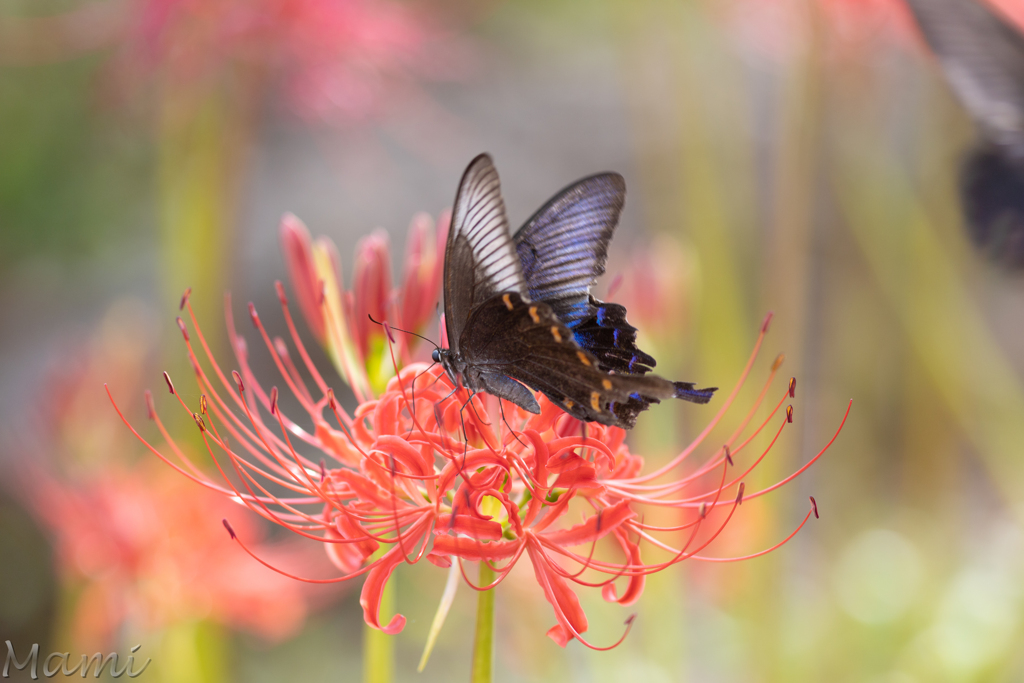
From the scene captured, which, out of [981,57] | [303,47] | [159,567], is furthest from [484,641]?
[303,47]

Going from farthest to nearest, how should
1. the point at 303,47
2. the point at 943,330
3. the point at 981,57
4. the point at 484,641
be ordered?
the point at 943,330, the point at 303,47, the point at 981,57, the point at 484,641

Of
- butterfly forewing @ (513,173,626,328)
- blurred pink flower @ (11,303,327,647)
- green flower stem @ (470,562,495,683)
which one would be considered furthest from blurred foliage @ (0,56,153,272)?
green flower stem @ (470,562,495,683)

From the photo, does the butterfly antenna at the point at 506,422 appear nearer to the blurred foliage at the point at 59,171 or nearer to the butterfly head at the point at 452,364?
the butterfly head at the point at 452,364

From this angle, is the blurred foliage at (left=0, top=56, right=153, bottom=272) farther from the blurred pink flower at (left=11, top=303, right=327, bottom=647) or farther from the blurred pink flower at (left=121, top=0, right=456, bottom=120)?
the blurred pink flower at (left=11, top=303, right=327, bottom=647)

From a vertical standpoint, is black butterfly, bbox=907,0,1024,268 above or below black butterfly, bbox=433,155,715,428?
above

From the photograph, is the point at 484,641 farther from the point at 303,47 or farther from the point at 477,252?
the point at 303,47

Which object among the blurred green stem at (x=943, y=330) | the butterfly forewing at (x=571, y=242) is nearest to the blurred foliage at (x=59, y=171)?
the blurred green stem at (x=943, y=330)

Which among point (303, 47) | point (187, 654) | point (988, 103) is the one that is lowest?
point (187, 654)
